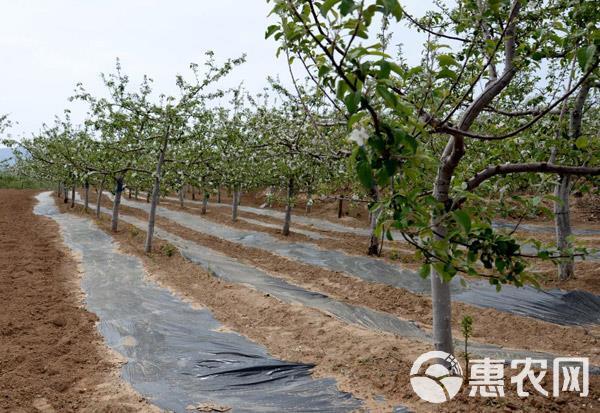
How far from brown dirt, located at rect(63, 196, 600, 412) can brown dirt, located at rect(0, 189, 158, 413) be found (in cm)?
224

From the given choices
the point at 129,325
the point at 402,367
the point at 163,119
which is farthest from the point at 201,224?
the point at 402,367

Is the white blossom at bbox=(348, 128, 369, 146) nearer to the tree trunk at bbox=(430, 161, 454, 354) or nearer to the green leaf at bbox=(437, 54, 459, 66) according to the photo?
the green leaf at bbox=(437, 54, 459, 66)

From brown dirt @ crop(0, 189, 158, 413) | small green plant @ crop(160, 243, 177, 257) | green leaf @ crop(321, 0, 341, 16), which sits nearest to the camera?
green leaf @ crop(321, 0, 341, 16)

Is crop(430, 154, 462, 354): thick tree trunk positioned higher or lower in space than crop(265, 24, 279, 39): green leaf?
lower

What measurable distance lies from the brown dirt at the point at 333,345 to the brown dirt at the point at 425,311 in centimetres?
202

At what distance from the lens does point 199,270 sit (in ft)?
38.7

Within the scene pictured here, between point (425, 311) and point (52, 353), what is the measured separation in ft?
24.5

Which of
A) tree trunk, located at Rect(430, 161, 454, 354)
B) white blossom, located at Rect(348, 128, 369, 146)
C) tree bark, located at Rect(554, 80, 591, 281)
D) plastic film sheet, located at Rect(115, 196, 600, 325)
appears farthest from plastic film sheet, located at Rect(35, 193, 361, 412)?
tree bark, located at Rect(554, 80, 591, 281)

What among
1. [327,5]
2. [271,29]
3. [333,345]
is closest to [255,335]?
[333,345]

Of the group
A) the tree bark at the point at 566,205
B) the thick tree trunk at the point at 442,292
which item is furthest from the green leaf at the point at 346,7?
the tree bark at the point at 566,205

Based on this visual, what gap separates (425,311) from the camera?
30.5 ft

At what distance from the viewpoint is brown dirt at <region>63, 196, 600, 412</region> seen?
14.7 feet

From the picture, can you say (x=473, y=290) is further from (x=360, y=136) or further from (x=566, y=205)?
(x=360, y=136)

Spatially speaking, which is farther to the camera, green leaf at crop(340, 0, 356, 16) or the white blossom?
the white blossom
